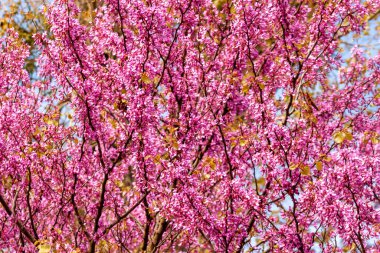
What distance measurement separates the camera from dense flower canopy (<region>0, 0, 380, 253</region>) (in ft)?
23.0

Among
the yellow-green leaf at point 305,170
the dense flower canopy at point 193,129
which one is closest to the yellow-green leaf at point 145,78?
the dense flower canopy at point 193,129

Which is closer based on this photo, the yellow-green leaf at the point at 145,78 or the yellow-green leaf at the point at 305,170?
the yellow-green leaf at the point at 305,170

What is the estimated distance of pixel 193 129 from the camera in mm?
7988

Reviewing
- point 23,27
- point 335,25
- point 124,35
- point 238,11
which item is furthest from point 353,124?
point 23,27

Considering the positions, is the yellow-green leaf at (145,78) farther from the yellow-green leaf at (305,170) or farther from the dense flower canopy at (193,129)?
the yellow-green leaf at (305,170)

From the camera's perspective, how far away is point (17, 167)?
813 centimetres

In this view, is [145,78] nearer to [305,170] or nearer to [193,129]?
[193,129]

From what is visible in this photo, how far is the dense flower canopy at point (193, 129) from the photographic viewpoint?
7.02 m

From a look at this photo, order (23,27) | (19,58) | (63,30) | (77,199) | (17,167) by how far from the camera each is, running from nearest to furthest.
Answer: (63,30) → (17,167) → (77,199) → (19,58) → (23,27)

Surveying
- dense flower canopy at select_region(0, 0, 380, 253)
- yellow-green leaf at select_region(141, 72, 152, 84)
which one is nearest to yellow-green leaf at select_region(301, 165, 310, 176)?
dense flower canopy at select_region(0, 0, 380, 253)

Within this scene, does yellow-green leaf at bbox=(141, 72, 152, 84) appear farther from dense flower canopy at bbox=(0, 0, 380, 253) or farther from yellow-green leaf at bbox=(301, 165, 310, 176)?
yellow-green leaf at bbox=(301, 165, 310, 176)

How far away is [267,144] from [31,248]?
149 inches

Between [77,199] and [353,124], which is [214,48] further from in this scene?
[77,199]

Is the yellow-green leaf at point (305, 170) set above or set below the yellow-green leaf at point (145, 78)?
below
